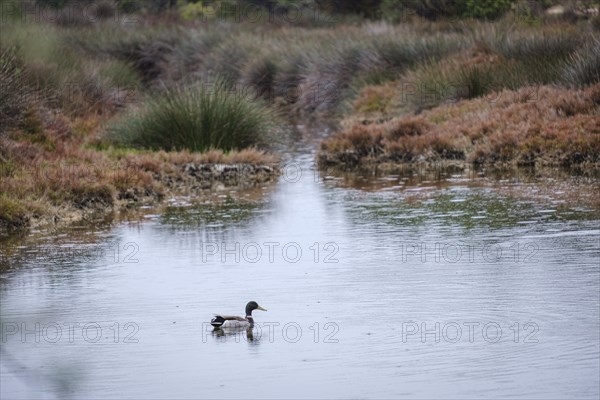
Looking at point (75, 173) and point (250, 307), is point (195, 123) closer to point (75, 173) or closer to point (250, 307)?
point (75, 173)

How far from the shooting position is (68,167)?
18297 mm

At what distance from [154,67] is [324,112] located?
32.8 feet

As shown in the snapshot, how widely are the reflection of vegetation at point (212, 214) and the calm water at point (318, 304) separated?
0.22 feet

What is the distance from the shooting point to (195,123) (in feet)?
72.2

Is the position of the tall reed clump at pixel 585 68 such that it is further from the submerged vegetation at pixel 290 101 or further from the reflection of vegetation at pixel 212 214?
the reflection of vegetation at pixel 212 214

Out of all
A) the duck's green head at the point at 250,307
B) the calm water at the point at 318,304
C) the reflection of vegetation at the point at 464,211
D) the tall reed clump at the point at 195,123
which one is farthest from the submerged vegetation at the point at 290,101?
the duck's green head at the point at 250,307

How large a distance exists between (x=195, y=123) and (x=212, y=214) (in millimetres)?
5000

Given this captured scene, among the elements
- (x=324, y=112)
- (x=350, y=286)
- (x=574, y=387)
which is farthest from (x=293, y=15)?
(x=574, y=387)

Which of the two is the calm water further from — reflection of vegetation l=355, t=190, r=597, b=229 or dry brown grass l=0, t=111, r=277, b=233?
dry brown grass l=0, t=111, r=277, b=233

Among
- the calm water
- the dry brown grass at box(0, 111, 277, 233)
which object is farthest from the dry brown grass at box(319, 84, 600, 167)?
the calm water

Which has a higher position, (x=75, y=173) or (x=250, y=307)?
(x=75, y=173)

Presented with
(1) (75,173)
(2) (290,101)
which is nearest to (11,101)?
(1) (75,173)

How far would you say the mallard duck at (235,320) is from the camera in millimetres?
10219

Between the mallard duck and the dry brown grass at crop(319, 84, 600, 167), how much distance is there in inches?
448
